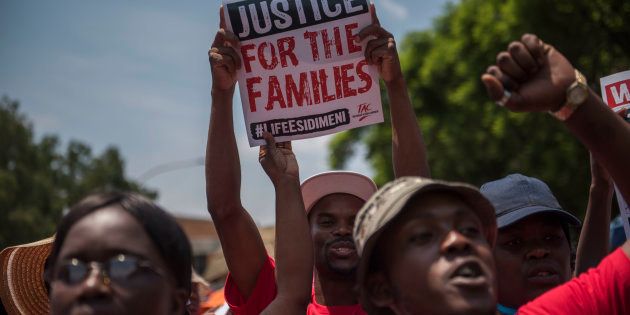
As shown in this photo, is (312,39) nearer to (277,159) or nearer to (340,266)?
(277,159)

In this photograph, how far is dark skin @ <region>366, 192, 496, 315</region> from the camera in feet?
7.95

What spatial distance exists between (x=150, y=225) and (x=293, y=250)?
0.71 m

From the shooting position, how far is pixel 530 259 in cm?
338

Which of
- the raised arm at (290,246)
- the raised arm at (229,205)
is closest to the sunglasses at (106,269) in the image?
the raised arm at (290,246)

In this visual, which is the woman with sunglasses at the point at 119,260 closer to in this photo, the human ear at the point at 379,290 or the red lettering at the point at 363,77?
the human ear at the point at 379,290

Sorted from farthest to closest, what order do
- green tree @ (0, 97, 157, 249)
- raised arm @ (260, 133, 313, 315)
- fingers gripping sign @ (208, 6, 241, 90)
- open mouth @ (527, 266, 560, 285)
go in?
green tree @ (0, 97, 157, 249), fingers gripping sign @ (208, 6, 241, 90), open mouth @ (527, 266, 560, 285), raised arm @ (260, 133, 313, 315)

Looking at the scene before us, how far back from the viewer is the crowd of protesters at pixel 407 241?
7.90ft

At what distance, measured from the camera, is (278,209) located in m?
3.21

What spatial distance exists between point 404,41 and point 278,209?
67.2 ft

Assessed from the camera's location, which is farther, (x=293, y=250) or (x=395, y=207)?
(x=293, y=250)

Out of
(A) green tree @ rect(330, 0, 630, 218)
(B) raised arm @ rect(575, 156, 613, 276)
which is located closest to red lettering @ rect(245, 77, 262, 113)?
(B) raised arm @ rect(575, 156, 613, 276)

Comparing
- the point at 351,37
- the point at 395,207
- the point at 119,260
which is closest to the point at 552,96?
the point at 395,207

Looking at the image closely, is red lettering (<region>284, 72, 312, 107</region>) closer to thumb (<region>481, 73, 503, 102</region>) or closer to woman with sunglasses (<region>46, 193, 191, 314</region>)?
woman with sunglasses (<region>46, 193, 191, 314</region>)

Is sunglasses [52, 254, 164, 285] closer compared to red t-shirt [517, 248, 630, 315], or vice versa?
sunglasses [52, 254, 164, 285]
